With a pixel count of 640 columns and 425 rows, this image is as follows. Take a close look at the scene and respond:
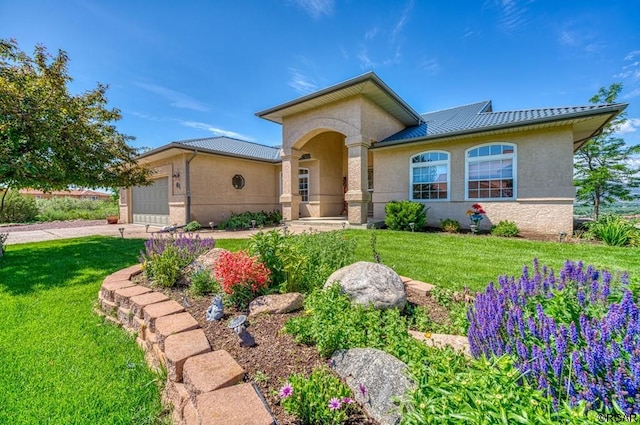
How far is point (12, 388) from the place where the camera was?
1983mm

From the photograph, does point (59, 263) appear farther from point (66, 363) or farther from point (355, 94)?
point (355, 94)

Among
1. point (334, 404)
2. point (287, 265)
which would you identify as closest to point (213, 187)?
point (287, 265)

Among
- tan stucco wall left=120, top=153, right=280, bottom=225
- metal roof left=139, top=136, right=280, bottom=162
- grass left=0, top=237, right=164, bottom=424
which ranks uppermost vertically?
metal roof left=139, top=136, right=280, bottom=162

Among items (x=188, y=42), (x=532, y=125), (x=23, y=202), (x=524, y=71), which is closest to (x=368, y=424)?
(x=532, y=125)

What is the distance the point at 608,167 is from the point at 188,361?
21444 millimetres

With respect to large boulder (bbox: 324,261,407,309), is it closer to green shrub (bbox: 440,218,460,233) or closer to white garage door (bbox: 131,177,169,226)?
green shrub (bbox: 440,218,460,233)

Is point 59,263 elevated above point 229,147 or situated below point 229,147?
below

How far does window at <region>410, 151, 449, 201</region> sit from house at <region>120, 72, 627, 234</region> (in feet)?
0.12

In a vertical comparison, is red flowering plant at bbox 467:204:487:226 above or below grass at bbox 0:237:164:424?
above

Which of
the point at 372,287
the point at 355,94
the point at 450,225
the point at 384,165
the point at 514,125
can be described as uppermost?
the point at 355,94

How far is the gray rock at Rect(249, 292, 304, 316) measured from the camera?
2777mm

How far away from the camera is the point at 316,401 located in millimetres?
1527

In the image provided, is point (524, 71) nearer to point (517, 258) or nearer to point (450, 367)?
point (517, 258)

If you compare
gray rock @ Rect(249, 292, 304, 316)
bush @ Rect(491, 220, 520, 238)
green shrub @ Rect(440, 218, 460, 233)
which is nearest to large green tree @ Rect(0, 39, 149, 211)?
gray rock @ Rect(249, 292, 304, 316)
